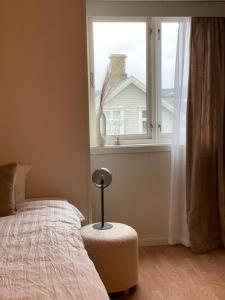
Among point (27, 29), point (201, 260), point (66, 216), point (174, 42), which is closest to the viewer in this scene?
point (66, 216)

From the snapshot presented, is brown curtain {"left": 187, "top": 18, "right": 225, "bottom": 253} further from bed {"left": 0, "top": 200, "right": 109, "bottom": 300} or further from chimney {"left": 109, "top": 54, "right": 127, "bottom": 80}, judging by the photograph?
bed {"left": 0, "top": 200, "right": 109, "bottom": 300}

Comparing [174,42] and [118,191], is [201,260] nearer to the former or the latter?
[118,191]

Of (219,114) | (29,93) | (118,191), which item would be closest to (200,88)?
(219,114)

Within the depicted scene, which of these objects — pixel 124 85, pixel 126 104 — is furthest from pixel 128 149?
pixel 124 85

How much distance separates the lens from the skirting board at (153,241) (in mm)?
3762

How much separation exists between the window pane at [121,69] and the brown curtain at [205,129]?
1.62ft

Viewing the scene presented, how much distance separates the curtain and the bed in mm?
1295

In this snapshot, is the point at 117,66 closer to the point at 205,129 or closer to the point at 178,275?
the point at 205,129

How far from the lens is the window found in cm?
361

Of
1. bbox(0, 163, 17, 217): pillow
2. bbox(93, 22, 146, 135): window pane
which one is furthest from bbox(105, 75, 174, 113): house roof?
bbox(0, 163, 17, 217): pillow

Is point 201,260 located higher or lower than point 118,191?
lower

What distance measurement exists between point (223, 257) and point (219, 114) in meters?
1.27

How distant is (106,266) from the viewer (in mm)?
2723

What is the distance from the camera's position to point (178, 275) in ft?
10.2
